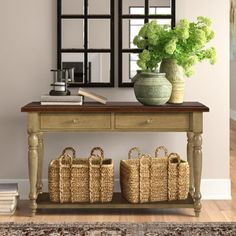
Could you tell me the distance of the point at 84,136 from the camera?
523 centimetres

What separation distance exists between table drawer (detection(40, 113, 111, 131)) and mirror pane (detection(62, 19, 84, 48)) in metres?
0.73

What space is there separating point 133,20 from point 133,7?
0.09 metres

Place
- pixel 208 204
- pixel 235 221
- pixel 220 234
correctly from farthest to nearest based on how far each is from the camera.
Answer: pixel 208 204 < pixel 235 221 < pixel 220 234

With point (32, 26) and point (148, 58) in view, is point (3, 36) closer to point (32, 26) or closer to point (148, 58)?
point (32, 26)

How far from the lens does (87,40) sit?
5.14 metres

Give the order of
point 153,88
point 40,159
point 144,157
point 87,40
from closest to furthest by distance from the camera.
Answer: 1. point 153,88
2. point 144,157
3. point 40,159
4. point 87,40

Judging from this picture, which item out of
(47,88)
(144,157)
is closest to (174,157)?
(144,157)

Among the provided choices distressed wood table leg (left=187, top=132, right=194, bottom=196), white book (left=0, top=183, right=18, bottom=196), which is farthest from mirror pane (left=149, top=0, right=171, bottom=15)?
white book (left=0, top=183, right=18, bottom=196)

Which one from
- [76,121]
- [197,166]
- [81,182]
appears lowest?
[81,182]

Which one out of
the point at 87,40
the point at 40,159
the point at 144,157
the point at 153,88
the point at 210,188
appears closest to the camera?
the point at 153,88

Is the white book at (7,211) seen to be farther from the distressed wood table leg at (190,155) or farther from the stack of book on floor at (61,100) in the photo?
the distressed wood table leg at (190,155)

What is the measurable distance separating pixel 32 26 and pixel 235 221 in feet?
6.55

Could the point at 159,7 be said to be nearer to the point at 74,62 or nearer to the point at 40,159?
the point at 74,62

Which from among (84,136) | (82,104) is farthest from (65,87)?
(84,136)
